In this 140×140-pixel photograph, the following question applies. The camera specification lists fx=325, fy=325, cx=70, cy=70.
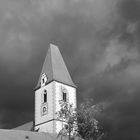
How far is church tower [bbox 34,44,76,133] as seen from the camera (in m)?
54.5

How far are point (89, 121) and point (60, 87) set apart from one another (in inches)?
574

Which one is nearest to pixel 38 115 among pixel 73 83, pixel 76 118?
pixel 73 83

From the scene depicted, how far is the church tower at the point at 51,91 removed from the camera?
54.5m

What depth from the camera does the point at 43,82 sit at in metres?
59.2

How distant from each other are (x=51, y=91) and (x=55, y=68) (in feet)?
17.0

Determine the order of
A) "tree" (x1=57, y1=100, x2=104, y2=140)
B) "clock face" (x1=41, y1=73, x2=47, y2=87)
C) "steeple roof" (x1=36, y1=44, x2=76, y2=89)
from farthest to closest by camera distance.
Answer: "clock face" (x1=41, y1=73, x2=47, y2=87) → "steeple roof" (x1=36, y1=44, x2=76, y2=89) → "tree" (x1=57, y1=100, x2=104, y2=140)

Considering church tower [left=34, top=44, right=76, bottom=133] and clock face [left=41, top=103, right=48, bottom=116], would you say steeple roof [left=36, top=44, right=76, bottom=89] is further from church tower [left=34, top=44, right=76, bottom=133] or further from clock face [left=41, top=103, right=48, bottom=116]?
clock face [left=41, top=103, right=48, bottom=116]

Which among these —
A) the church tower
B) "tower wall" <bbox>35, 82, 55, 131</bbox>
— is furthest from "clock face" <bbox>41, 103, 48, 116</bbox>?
"tower wall" <bbox>35, 82, 55, 131</bbox>

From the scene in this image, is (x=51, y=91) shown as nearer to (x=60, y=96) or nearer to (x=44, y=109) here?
(x=60, y=96)

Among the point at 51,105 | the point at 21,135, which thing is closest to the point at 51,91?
the point at 51,105

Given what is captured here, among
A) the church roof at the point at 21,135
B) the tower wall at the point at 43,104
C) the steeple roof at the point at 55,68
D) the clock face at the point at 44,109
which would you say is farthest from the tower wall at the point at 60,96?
the church roof at the point at 21,135

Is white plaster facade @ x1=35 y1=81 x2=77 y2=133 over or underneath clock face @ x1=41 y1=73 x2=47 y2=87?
underneath

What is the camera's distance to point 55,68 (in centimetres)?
5941

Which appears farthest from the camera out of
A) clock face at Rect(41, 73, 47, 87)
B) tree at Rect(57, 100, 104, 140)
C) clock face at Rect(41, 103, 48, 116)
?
clock face at Rect(41, 73, 47, 87)
